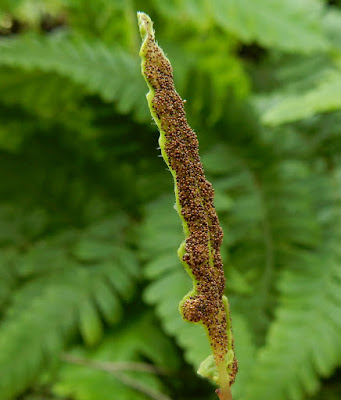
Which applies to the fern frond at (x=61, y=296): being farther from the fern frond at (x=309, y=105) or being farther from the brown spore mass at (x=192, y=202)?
the brown spore mass at (x=192, y=202)

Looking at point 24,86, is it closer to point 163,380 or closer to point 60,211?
point 60,211


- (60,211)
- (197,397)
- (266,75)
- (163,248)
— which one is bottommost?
(197,397)

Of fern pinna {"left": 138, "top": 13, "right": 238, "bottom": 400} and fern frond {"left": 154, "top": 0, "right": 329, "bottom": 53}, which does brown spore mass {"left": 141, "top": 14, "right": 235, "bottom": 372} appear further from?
fern frond {"left": 154, "top": 0, "right": 329, "bottom": 53}

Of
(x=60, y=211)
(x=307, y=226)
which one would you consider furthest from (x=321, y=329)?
(x=60, y=211)

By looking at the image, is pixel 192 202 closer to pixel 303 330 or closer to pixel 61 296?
pixel 303 330

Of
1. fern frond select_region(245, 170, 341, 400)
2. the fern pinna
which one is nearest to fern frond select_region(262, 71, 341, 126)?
fern frond select_region(245, 170, 341, 400)

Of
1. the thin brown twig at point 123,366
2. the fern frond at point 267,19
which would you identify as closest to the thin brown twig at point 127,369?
the thin brown twig at point 123,366

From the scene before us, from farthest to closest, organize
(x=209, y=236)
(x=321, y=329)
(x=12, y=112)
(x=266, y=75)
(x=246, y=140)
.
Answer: (x=266, y=75) < (x=12, y=112) < (x=246, y=140) < (x=321, y=329) < (x=209, y=236)

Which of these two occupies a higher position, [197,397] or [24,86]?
[24,86]

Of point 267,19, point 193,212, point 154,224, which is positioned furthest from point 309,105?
point 193,212
